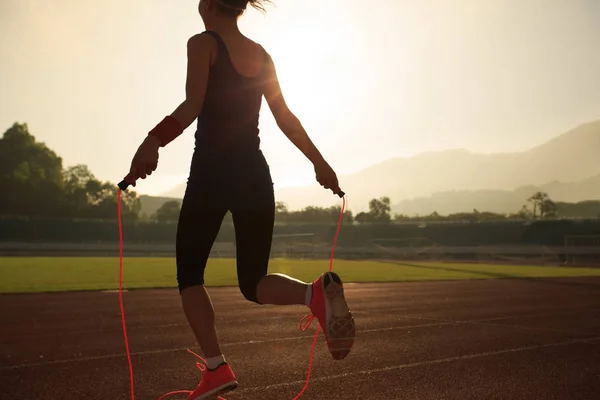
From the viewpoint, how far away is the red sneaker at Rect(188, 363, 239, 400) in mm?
3117

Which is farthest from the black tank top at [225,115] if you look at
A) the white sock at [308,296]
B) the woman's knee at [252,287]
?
the white sock at [308,296]

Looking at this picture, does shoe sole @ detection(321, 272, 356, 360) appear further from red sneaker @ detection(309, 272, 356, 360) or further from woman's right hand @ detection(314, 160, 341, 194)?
woman's right hand @ detection(314, 160, 341, 194)

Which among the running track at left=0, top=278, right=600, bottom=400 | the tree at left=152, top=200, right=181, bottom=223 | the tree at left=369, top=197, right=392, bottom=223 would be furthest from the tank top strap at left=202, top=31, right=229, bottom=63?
the tree at left=369, top=197, right=392, bottom=223

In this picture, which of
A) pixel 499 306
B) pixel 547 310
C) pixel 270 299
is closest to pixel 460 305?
pixel 499 306

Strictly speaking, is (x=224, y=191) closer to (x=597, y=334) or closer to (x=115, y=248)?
(x=597, y=334)

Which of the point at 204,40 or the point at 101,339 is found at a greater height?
the point at 204,40

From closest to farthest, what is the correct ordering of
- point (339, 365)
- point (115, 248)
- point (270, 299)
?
1. point (270, 299)
2. point (339, 365)
3. point (115, 248)

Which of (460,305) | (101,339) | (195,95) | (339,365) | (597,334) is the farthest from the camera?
(460,305)

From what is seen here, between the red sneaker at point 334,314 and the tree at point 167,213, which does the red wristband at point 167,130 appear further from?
the tree at point 167,213

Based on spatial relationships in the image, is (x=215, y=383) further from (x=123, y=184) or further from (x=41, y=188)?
(x=41, y=188)

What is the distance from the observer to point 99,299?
12.1 meters

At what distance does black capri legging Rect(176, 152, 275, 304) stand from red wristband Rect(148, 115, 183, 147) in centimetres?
30

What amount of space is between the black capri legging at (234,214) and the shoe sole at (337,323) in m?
0.46

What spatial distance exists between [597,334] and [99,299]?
8.99 meters
